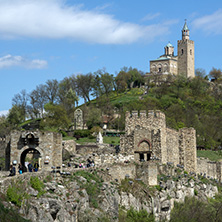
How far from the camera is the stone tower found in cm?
15875

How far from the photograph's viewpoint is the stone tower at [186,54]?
15875 centimetres

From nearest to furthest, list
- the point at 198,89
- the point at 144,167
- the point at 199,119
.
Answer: the point at 144,167
the point at 199,119
the point at 198,89

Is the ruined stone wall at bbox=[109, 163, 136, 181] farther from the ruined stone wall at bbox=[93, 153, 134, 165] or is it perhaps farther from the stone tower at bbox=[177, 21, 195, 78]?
the stone tower at bbox=[177, 21, 195, 78]

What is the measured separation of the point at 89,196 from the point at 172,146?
21127 millimetres

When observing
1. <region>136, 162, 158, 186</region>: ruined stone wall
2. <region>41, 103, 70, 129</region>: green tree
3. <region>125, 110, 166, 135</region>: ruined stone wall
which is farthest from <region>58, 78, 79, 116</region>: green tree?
<region>136, 162, 158, 186</region>: ruined stone wall

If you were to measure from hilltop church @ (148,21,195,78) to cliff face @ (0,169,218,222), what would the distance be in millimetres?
113328

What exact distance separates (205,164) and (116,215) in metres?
28.1

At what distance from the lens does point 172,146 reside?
173 ft

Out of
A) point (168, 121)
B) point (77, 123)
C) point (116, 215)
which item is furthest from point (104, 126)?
point (116, 215)

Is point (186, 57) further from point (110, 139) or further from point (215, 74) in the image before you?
point (110, 139)

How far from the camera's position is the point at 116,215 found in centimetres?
3419

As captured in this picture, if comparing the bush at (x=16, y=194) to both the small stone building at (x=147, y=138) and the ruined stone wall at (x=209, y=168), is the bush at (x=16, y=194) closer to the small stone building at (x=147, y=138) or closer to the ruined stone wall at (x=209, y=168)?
the small stone building at (x=147, y=138)

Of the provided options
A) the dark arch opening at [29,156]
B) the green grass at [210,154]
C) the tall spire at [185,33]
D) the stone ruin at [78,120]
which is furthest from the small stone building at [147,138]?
the tall spire at [185,33]

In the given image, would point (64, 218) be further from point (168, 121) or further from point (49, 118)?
point (49, 118)
